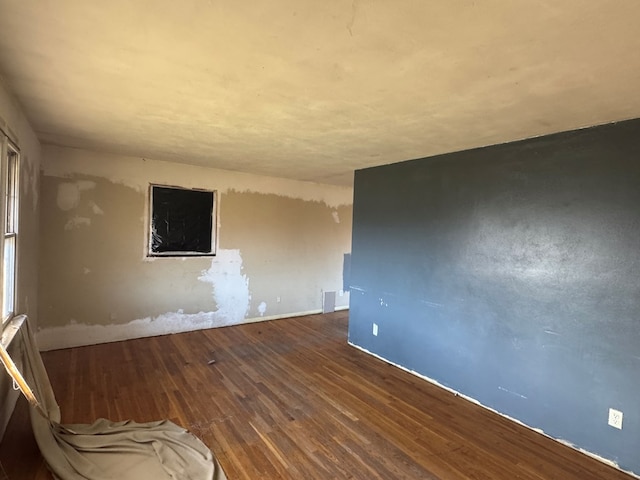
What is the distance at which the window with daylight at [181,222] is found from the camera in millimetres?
4469

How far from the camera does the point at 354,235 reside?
438 cm

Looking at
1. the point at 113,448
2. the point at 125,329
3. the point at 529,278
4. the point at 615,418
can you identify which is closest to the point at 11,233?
the point at 113,448

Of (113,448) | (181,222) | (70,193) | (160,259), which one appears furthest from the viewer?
(181,222)

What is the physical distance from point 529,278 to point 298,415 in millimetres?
2188

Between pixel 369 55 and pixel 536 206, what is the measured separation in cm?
197

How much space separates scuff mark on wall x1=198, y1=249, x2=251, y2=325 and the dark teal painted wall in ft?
7.74

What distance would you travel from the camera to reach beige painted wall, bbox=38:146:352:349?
390 cm

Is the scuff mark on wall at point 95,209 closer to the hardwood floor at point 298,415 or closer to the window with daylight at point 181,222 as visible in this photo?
the window with daylight at point 181,222

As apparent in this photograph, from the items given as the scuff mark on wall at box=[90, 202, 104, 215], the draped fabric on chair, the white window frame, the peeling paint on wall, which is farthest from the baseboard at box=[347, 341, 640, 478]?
the scuff mark on wall at box=[90, 202, 104, 215]

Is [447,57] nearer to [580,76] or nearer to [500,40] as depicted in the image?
[500,40]

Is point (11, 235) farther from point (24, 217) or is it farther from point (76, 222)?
point (76, 222)

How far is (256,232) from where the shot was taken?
17.5 feet

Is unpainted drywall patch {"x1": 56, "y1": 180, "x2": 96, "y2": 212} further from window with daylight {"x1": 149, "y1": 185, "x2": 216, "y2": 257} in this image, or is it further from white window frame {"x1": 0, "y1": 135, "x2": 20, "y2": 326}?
white window frame {"x1": 0, "y1": 135, "x2": 20, "y2": 326}

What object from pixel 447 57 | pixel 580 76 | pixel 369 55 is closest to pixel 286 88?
pixel 369 55
